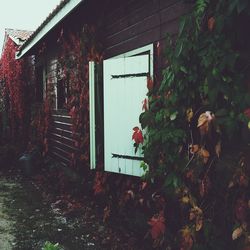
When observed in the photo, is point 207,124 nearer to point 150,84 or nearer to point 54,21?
point 150,84

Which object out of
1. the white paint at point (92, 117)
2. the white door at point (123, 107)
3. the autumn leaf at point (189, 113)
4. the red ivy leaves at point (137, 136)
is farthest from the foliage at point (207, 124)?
the white paint at point (92, 117)

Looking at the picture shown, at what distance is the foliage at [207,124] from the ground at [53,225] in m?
1.13

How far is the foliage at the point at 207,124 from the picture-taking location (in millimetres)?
2746

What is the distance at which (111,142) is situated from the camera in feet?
14.9

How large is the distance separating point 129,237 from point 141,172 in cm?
90

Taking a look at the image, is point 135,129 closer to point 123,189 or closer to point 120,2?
point 123,189

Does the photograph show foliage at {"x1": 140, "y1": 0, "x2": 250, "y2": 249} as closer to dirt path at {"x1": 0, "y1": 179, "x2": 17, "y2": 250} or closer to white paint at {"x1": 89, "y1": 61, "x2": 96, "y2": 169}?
white paint at {"x1": 89, "y1": 61, "x2": 96, "y2": 169}

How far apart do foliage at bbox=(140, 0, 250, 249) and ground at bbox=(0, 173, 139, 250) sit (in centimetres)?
113

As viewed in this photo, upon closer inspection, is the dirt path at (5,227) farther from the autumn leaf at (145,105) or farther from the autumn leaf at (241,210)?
the autumn leaf at (241,210)

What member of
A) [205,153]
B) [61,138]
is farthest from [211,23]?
[61,138]

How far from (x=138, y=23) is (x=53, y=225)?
2.93m

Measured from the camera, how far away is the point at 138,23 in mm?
4684

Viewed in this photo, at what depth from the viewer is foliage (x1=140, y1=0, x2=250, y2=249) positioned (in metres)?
2.75

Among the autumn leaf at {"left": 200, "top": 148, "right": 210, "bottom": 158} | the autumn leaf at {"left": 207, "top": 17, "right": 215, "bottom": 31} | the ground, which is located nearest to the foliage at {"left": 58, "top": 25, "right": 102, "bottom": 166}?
the ground
